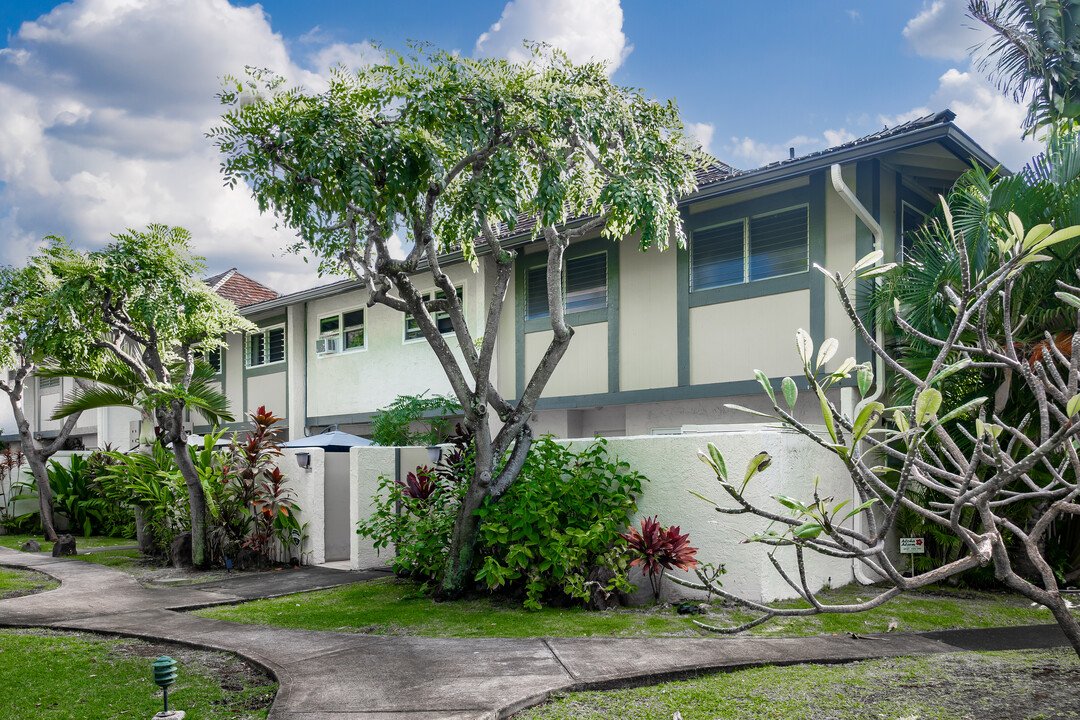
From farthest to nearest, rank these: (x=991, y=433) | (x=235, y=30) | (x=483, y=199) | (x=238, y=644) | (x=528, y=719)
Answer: (x=235, y=30)
(x=483, y=199)
(x=238, y=644)
(x=528, y=719)
(x=991, y=433)

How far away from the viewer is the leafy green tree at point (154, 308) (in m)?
10.9

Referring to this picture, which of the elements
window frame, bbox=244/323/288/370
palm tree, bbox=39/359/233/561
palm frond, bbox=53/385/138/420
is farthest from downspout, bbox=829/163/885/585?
window frame, bbox=244/323/288/370

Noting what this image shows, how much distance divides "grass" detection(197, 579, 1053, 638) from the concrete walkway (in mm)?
330

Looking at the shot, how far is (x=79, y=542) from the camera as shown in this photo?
54.2 feet

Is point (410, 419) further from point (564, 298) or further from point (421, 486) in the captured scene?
point (421, 486)

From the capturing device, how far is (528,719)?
4832mm

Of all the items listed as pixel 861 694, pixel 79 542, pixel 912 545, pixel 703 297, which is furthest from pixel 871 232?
pixel 79 542

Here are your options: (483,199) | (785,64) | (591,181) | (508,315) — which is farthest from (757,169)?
(508,315)

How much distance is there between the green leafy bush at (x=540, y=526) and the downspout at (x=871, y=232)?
311 cm

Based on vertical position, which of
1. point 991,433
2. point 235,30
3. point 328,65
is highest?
point 235,30

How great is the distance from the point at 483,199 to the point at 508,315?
651cm

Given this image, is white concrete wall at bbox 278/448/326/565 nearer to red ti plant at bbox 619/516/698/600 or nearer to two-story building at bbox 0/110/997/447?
two-story building at bbox 0/110/997/447

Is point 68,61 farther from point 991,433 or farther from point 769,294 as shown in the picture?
point 991,433

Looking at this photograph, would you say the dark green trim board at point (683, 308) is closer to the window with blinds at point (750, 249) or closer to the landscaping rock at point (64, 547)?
the window with blinds at point (750, 249)
